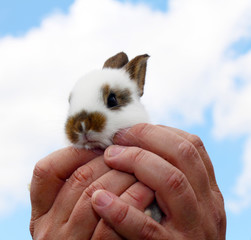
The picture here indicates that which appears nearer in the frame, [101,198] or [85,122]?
[101,198]

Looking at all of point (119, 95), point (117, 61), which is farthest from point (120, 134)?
point (117, 61)

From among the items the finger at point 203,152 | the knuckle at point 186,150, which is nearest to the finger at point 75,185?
the knuckle at point 186,150

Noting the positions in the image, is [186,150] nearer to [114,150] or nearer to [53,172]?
[114,150]

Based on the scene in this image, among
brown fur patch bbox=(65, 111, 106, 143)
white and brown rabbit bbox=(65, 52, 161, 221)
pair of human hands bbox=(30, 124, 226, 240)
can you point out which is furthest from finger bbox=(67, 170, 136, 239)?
brown fur patch bbox=(65, 111, 106, 143)

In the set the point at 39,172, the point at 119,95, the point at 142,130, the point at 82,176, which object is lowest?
the point at 39,172

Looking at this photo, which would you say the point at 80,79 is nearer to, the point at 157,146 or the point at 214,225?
the point at 157,146

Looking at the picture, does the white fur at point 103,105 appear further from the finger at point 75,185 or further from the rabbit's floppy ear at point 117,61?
the rabbit's floppy ear at point 117,61

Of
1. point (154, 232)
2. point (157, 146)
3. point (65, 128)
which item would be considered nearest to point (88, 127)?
point (65, 128)
